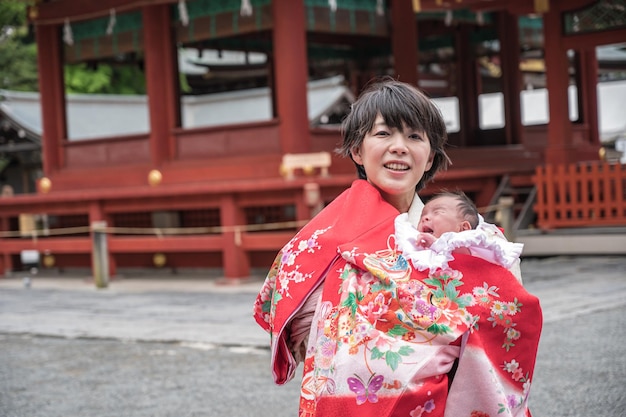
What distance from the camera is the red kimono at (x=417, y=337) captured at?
2.20m

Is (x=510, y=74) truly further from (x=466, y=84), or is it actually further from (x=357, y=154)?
(x=357, y=154)

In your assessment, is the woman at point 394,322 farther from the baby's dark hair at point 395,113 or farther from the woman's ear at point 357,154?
the woman's ear at point 357,154

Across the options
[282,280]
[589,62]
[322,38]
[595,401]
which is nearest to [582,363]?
[595,401]

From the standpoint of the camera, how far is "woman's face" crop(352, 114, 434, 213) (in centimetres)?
251

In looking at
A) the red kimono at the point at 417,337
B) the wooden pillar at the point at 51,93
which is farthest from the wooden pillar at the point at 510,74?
the red kimono at the point at 417,337

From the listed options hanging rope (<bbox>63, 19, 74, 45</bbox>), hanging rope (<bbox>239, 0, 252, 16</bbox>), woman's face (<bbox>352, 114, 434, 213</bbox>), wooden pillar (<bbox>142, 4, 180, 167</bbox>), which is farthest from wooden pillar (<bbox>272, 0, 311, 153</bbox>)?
woman's face (<bbox>352, 114, 434, 213</bbox>)

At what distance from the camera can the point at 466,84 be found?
59.1ft

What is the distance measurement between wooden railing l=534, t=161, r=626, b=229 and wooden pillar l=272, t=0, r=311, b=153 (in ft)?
11.7

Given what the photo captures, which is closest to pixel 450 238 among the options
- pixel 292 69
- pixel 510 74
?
pixel 292 69

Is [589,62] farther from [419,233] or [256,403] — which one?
[419,233]

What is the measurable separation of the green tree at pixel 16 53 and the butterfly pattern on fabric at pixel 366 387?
553 inches

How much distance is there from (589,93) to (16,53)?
13.1 m

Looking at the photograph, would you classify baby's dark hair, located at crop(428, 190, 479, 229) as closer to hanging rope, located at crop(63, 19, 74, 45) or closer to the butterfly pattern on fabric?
the butterfly pattern on fabric

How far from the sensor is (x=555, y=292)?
30.8 feet
